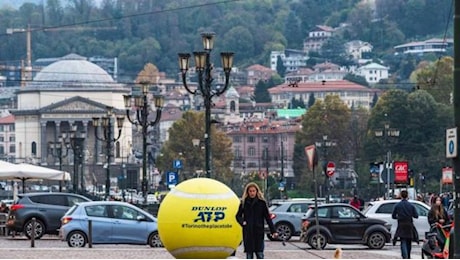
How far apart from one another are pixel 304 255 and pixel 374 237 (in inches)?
248

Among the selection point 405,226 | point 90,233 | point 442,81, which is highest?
point 442,81

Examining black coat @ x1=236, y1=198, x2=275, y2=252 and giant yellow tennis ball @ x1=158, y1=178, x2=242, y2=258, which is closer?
giant yellow tennis ball @ x1=158, y1=178, x2=242, y2=258

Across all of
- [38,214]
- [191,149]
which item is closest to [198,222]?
[38,214]

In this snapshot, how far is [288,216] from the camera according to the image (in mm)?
53875

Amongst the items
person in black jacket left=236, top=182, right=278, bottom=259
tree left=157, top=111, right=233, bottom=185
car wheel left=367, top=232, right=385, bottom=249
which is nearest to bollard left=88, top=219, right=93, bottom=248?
car wheel left=367, top=232, right=385, bottom=249

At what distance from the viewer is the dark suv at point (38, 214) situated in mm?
51531

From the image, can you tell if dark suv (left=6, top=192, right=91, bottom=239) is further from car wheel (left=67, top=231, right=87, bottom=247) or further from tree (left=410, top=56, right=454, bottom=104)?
tree (left=410, top=56, right=454, bottom=104)

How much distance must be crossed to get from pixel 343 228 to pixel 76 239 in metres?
6.87

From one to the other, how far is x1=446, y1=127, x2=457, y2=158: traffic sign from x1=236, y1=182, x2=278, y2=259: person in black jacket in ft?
12.3

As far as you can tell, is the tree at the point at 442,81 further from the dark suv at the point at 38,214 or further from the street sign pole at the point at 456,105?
the street sign pole at the point at 456,105

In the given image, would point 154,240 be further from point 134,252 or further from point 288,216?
point 288,216

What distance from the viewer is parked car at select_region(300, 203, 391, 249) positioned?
1855 inches

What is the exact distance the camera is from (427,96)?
145 m

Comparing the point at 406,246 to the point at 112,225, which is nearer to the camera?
the point at 406,246
